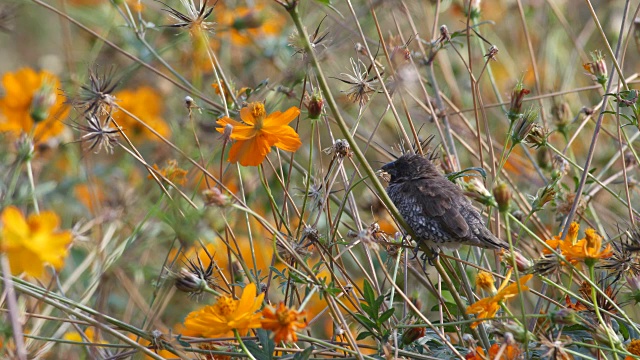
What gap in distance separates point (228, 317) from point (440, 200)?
1.15 m

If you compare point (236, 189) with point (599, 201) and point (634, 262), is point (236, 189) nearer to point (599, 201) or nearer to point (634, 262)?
point (599, 201)

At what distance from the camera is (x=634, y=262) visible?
236cm

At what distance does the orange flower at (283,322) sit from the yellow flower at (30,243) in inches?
19.5

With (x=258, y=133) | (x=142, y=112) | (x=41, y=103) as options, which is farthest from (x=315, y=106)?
(x=142, y=112)

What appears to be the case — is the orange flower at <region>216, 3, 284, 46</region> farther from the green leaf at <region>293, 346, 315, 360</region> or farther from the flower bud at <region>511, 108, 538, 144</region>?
the green leaf at <region>293, 346, 315, 360</region>

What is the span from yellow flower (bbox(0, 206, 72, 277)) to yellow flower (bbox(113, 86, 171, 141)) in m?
3.00

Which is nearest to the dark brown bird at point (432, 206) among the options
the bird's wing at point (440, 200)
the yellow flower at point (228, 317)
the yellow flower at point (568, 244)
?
the bird's wing at point (440, 200)

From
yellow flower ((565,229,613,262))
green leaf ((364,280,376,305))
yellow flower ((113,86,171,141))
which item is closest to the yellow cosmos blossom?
yellow flower ((565,229,613,262))

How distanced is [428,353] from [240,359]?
1.89 feet

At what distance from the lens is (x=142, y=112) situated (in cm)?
519

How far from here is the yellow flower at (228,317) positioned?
1949 mm

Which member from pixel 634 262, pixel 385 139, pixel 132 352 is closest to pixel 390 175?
pixel 634 262

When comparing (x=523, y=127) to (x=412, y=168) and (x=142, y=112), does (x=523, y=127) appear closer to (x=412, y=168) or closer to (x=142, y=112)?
(x=412, y=168)

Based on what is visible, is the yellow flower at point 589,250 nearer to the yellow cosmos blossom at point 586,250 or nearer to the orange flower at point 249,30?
the yellow cosmos blossom at point 586,250
